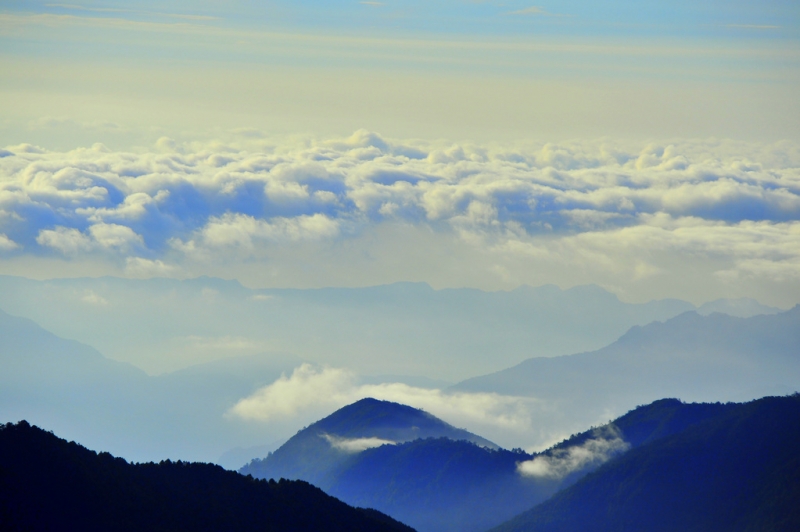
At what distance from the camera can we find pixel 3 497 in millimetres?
132000

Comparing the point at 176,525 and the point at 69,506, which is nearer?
the point at 69,506

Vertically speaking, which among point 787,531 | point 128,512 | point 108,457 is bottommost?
point 787,531

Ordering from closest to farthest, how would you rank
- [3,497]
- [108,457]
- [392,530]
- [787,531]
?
[3,497] < [108,457] < [392,530] < [787,531]

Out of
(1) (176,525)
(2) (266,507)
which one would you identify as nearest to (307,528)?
(2) (266,507)

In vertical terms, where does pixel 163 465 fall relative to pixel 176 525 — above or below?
above

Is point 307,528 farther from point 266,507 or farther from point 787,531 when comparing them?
point 787,531

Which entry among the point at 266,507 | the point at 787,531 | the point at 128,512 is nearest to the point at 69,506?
the point at 128,512

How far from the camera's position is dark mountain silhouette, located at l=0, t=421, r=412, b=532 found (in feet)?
447

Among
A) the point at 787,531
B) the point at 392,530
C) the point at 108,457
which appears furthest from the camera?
the point at 787,531

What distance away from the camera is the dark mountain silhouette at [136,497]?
136125 millimetres

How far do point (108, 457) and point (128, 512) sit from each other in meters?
16.0

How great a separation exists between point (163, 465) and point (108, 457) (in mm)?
12059

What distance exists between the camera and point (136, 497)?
149m

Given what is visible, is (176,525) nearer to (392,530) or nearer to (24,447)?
(24,447)
